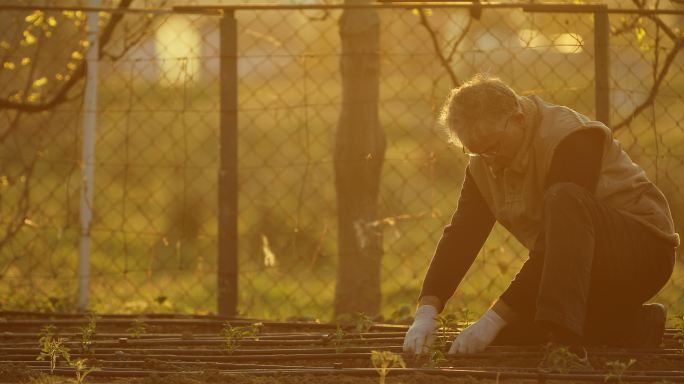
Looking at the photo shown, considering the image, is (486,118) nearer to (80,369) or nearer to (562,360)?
(562,360)

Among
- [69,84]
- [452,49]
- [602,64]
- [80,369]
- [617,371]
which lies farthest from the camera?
[69,84]

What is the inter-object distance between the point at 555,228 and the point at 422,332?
26.3 inches

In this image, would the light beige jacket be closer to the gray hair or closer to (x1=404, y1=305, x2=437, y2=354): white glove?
the gray hair

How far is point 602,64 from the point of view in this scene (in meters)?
5.58

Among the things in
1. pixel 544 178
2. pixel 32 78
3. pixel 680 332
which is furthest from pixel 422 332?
pixel 32 78

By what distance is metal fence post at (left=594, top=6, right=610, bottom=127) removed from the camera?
5543 mm

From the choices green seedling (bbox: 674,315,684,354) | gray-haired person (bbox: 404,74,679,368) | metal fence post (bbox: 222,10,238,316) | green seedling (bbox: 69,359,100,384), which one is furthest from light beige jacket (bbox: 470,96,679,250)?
metal fence post (bbox: 222,10,238,316)

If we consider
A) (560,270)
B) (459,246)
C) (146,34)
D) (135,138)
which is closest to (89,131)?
(146,34)

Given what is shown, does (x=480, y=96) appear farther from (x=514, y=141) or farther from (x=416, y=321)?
(x=416, y=321)

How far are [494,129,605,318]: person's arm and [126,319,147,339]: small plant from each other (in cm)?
155

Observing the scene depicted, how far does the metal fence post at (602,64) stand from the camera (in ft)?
18.2

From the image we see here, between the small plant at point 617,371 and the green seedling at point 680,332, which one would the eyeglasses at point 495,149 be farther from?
the green seedling at point 680,332

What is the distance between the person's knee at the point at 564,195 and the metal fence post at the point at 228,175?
2179mm

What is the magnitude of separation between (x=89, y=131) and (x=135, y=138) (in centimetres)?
698
